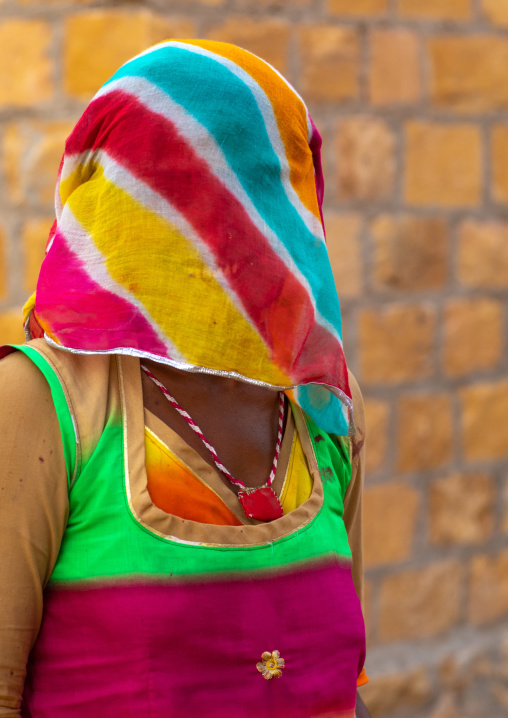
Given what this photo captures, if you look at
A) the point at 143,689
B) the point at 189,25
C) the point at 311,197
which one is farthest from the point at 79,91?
the point at 143,689

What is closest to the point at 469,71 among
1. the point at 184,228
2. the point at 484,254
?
the point at 484,254

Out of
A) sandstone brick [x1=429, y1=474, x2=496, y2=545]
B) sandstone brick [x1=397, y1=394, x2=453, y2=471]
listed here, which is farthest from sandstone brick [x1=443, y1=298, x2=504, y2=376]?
sandstone brick [x1=429, y1=474, x2=496, y2=545]

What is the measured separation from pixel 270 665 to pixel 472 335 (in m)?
2.05

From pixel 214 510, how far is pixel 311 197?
515 millimetres

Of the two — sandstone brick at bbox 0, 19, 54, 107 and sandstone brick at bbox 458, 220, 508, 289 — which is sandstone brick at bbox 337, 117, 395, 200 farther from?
sandstone brick at bbox 0, 19, 54, 107

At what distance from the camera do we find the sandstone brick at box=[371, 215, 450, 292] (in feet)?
8.96

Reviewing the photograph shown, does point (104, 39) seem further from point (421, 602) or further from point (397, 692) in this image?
point (397, 692)

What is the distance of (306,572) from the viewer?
1134 mm

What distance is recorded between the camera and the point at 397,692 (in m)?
2.85

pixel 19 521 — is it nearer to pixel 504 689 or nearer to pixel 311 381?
pixel 311 381

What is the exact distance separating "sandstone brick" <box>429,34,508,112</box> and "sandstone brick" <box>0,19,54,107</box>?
1.27 metres

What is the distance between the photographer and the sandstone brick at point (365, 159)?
265 centimetres

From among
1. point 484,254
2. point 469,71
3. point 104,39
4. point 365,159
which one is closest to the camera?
point 104,39

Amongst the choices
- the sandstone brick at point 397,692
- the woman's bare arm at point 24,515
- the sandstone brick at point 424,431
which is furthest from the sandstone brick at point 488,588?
the woman's bare arm at point 24,515
